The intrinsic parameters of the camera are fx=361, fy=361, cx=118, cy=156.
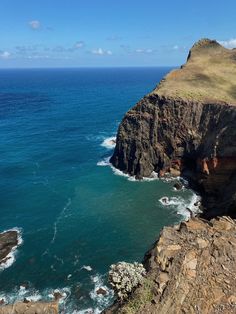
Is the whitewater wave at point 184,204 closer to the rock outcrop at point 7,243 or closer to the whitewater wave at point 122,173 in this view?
the whitewater wave at point 122,173

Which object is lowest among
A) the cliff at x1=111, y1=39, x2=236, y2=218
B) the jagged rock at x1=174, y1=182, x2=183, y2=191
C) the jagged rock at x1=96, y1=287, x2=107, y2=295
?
the jagged rock at x1=96, y1=287, x2=107, y2=295

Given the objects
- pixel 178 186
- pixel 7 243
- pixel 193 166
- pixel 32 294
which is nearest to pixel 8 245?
pixel 7 243

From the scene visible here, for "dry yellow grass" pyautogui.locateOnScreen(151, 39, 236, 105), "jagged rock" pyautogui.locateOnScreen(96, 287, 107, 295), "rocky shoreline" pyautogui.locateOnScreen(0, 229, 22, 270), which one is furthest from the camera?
"dry yellow grass" pyautogui.locateOnScreen(151, 39, 236, 105)

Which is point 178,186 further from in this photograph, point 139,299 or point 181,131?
point 139,299

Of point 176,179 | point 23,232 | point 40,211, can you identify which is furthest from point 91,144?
point 23,232

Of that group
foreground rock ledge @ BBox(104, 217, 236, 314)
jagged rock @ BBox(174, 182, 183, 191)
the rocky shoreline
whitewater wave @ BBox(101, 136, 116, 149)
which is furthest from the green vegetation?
whitewater wave @ BBox(101, 136, 116, 149)

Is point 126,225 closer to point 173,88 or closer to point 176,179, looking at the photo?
point 176,179

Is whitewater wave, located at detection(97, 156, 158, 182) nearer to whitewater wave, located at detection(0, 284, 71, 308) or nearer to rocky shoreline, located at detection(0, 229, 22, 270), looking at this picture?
rocky shoreline, located at detection(0, 229, 22, 270)
